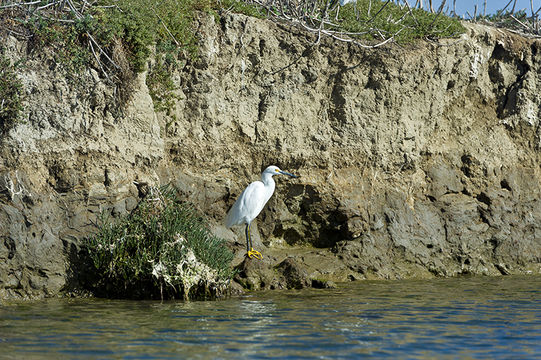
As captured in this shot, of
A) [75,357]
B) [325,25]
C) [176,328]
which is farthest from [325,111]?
[75,357]

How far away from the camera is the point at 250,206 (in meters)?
9.68

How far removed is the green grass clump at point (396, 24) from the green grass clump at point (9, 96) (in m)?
5.22

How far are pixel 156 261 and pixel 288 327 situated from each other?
2289 mm

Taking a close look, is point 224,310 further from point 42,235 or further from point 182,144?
point 182,144

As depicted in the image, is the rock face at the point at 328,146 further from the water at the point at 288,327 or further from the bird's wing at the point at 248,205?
the water at the point at 288,327

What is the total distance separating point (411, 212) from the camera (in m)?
11.3

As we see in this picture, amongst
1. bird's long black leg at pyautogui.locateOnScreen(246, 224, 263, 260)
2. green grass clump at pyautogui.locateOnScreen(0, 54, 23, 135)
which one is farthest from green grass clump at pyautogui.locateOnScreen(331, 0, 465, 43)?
green grass clump at pyautogui.locateOnScreen(0, 54, 23, 135)

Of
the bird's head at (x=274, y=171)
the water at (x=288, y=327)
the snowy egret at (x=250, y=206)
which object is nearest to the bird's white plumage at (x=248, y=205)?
the snowy egret at (x=250, y=206)

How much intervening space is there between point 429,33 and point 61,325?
7922mm

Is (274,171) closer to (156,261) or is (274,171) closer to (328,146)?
(328,146)

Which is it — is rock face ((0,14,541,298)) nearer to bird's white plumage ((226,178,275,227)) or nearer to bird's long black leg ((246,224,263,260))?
bird's long black leg ((246,224,263,260))

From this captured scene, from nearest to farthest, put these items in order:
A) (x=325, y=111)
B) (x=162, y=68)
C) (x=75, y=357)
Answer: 1. (x=75, y=357)
2. (x=162, y=68)
3. (x=325, y=111)

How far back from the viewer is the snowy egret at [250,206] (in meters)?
9.70

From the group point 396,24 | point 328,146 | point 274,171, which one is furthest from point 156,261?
point 396,24
